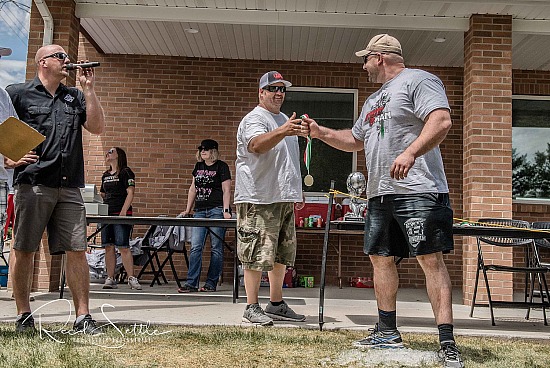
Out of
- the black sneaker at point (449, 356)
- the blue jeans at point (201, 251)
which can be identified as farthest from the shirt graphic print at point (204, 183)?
the black sneaker at point (449, 356)

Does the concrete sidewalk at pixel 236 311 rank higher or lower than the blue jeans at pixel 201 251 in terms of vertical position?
lower

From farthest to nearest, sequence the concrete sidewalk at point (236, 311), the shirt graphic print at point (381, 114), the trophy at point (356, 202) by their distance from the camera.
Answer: the trophy at point (356, 202) < the concrete sidewalk at point (236, 311) < the shirt graphic print at point (381, 114)

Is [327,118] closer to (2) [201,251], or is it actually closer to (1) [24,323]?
(2) [201,251]

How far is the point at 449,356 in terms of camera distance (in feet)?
10.5

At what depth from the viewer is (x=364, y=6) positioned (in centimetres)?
686

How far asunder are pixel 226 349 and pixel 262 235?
1.14 metres

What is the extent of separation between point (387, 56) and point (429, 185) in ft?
2.82

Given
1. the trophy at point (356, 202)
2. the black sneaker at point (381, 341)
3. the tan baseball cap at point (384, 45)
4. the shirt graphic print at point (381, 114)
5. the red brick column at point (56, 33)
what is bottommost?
the black sneaker at point (381, 341)

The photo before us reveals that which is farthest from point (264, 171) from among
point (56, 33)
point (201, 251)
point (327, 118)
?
point (327, 118)

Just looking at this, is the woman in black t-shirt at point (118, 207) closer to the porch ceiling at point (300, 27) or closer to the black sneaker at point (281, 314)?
the porch ceiling at point (300, 27)

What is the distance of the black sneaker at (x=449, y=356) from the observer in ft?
10.3

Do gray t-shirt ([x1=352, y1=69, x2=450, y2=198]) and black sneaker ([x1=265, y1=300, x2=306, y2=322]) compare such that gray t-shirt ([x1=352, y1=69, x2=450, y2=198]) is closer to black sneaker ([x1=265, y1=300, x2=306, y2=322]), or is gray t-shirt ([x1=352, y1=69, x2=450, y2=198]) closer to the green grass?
the green grass

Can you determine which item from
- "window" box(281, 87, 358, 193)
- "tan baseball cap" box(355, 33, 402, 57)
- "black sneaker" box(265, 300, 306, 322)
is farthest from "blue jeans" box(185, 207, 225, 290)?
"tan baseball cap" box(355, 33, 402, 57)

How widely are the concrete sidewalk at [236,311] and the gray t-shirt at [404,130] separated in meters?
1.44
